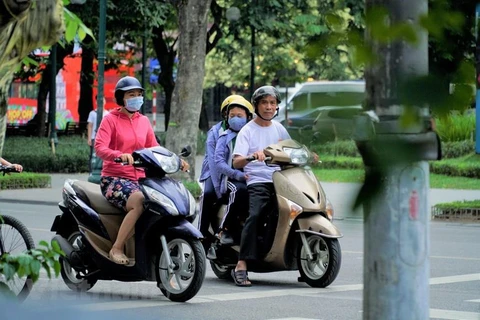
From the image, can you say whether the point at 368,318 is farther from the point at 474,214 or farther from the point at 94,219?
the point at 474,214

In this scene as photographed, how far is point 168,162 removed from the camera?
938cm

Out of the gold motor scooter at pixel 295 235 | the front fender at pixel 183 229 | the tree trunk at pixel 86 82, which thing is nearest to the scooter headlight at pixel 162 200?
the front fender at pixel 183 229

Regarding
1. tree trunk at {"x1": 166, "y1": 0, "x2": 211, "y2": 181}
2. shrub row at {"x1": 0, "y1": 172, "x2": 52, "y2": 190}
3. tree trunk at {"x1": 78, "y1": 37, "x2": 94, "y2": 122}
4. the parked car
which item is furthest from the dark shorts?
tree trunk at {"x1": 78, "y1": 37, "x2": 94, "y2": 122}

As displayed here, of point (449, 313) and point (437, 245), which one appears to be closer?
point (449, 313)

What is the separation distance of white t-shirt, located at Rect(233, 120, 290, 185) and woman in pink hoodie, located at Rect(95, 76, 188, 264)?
821 millimetres

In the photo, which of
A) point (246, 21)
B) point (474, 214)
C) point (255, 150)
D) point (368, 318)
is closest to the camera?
point (368, 318)

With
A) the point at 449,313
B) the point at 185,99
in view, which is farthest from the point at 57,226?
the point at 185,99

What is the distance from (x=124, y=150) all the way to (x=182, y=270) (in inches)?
44.5

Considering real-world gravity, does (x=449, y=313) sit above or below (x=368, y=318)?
below

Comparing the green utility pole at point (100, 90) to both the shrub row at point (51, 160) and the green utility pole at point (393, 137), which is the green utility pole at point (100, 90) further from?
the green utility pole at point (393, 137)

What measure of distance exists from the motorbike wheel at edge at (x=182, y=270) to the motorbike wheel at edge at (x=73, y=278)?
2.16ft

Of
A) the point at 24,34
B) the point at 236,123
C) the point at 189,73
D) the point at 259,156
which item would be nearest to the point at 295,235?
the point at 259,156

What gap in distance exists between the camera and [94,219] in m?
9.38

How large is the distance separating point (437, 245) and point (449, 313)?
552cm
